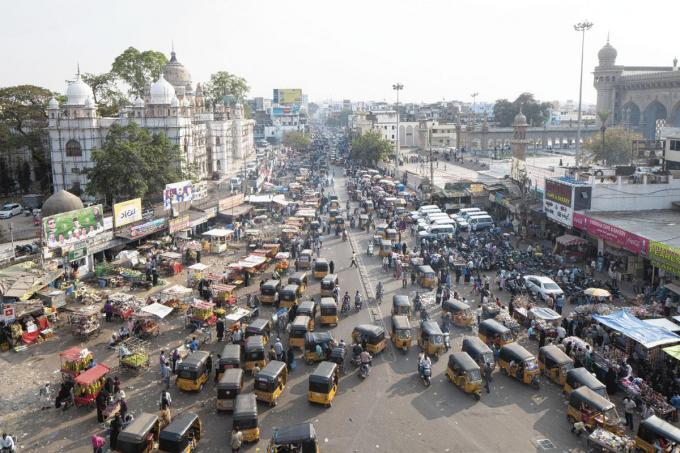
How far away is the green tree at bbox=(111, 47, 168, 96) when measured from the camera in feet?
212

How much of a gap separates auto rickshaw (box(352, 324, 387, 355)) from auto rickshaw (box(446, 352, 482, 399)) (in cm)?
303

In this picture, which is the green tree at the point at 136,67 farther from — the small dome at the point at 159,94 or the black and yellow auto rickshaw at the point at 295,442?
the black and yellow auto rickshaw at the point at 295,442

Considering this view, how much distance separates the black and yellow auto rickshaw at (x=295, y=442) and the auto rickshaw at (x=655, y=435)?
817 cm

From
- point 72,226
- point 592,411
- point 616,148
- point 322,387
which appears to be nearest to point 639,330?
point 592,411

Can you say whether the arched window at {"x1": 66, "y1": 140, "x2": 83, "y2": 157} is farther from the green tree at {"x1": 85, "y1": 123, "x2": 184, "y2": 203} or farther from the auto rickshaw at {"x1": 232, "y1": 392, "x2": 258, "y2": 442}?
the auto rickshaw at {"x1": 232, "y1": 392, "x2": 258, "y2": 442}

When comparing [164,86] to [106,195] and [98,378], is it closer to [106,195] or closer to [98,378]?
[106,195]

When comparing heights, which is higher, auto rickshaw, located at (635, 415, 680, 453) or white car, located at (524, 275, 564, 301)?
white car, located at (524, 275, 564, 301)

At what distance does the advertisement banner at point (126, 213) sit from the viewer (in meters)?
32.7

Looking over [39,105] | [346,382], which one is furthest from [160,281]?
[39,105]

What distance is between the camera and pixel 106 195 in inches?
1599

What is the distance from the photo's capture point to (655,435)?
13898 millimetres

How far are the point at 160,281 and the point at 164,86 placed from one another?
1145 inches

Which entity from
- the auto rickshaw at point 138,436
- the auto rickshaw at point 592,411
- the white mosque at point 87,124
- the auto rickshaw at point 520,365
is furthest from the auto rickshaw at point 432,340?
the white mosque at point 87,124

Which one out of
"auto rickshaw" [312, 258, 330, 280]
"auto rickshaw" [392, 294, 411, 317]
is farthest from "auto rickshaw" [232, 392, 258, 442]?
"auto rickshaw" [312, 258, 330, 280]
